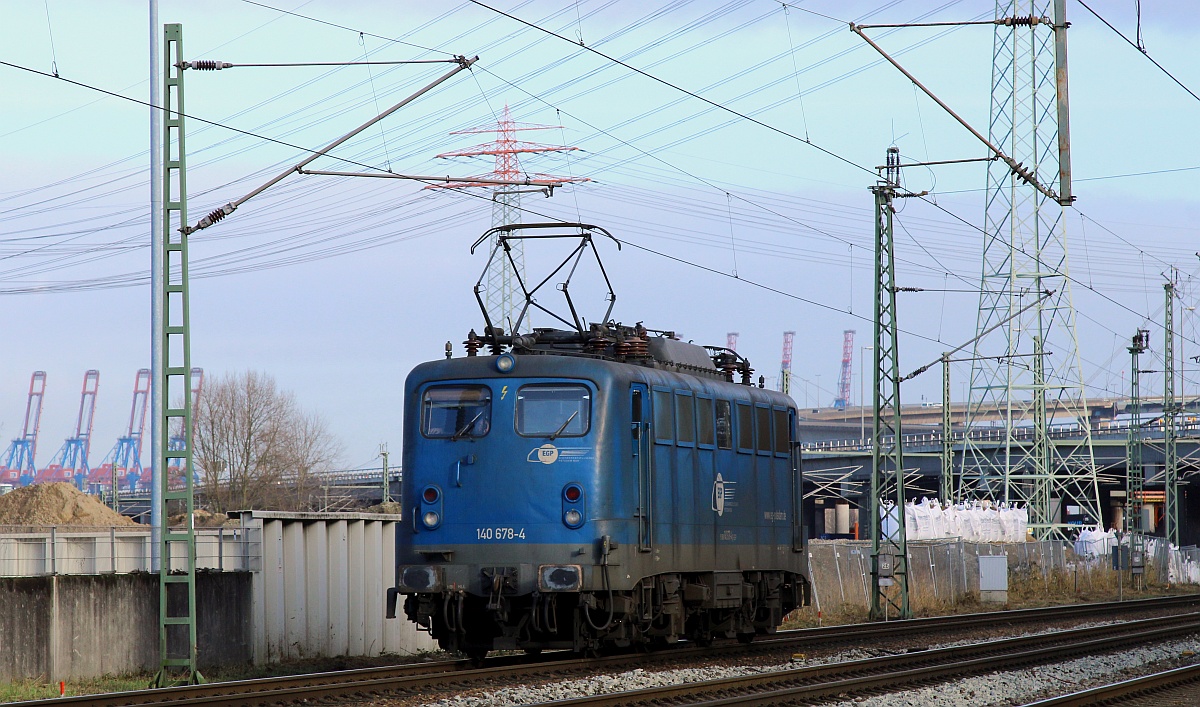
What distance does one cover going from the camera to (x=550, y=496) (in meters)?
17.4

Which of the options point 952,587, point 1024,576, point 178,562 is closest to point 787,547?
point 178,562

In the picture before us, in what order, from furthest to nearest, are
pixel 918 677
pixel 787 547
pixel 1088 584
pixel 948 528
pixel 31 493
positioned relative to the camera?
1. pixel 948 528
2. pixel 1088 584
3. pixel 31 493
4. pixel 787 547
5. pixel 918 677

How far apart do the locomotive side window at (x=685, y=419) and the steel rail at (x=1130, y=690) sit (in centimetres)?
589

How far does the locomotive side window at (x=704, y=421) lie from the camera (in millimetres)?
19734

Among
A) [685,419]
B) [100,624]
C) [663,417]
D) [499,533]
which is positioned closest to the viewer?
[499,533]

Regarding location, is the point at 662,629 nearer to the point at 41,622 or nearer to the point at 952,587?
the point at 41,622

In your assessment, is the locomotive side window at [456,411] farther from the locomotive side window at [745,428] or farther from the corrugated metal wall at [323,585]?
the locomotive side window at [745,428]

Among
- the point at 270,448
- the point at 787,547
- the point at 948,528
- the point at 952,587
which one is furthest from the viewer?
the point at 270,448

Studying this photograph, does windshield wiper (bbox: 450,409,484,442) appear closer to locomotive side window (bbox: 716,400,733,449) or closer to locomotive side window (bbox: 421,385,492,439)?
locomotive side window (bbox: 421,385,492,439)

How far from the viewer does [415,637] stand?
24234 millimetres

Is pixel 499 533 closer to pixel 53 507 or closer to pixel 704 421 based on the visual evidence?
pixel 704 421

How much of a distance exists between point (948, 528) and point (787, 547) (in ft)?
102

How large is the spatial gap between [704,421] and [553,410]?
297 centimetres

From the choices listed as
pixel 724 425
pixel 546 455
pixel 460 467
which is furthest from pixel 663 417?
pixel 460 467
